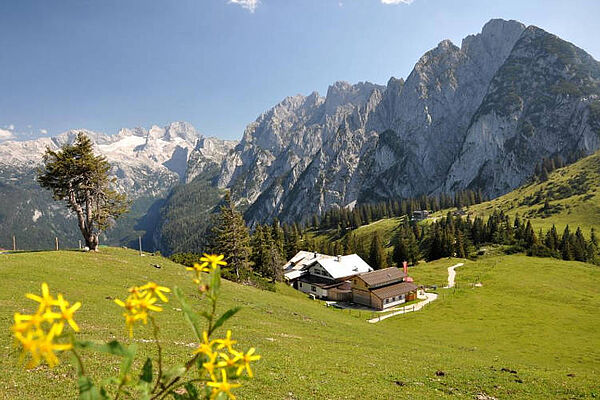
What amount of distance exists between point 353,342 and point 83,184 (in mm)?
40208

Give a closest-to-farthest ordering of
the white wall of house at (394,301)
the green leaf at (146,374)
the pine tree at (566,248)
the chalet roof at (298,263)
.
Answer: the green leaf at (146,374)
the white wall of house at (394,301)
the chalet roof at (298,263)
the pine tree at (566,248)

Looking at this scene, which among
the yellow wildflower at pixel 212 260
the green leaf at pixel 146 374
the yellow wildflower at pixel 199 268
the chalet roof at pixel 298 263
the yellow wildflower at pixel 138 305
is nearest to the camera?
the yellow wildflower at pixel 138 305

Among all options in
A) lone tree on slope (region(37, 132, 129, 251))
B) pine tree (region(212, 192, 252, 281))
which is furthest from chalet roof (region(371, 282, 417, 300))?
lone tree on slope (region(37, 132, 129, 251))

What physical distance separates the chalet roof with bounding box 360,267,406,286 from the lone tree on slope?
5520 centimetres

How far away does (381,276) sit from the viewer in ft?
274

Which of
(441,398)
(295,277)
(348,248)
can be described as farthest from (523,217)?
(441,398)

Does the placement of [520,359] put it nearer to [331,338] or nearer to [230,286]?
[331,338]

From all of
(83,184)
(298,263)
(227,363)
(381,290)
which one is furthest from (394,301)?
(227,363)

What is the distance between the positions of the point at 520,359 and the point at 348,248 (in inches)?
3889

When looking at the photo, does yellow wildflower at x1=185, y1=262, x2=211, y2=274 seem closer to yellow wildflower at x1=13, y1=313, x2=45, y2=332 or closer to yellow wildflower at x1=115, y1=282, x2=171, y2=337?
yellow wildflower at x1=115, y1=282, x2=171, y2=337

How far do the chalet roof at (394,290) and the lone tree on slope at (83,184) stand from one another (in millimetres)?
55669

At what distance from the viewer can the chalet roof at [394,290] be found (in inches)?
3025

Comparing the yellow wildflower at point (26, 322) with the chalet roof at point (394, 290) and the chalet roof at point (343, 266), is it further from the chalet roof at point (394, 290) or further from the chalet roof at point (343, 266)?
the chalet roof at point (343, 266)

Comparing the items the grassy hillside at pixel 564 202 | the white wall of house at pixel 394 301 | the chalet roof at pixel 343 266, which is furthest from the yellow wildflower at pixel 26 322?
the grassy hillside at pixel 564 202
